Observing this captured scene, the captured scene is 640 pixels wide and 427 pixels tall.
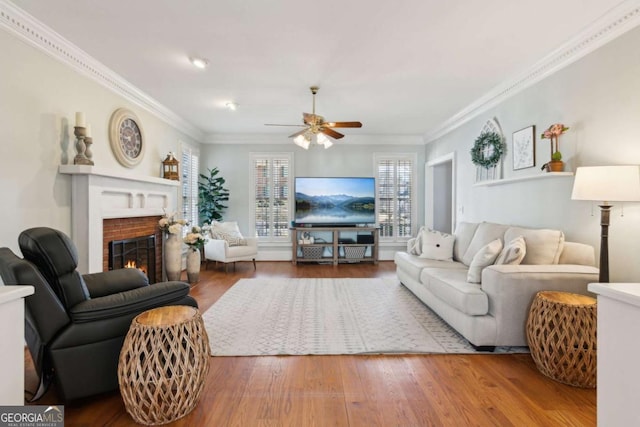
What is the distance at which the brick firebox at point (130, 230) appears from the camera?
3494 millimetres

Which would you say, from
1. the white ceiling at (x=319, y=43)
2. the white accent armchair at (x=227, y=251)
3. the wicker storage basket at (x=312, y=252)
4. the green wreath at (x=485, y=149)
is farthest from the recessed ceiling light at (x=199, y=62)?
the wicker storage basket at (x=312, y=252)

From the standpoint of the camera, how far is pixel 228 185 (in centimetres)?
684

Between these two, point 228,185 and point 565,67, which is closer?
point 565,67

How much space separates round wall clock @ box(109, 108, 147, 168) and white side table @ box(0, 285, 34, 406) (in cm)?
303

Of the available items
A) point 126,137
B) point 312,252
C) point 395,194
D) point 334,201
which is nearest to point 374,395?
point 126,137

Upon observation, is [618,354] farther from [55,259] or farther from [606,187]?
[55,259]

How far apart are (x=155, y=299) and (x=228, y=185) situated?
500 centimetres

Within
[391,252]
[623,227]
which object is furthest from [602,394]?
[391,252]

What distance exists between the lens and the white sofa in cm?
250

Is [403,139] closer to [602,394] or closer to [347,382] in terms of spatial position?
[347,382]

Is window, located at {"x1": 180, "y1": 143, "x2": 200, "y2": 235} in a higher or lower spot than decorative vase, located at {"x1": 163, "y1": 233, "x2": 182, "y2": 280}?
higher

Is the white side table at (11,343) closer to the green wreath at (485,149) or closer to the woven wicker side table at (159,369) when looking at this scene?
the woven wicker side table at (159,369)

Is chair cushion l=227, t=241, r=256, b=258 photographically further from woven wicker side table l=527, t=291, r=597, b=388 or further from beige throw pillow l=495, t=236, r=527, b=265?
woven wicker side table l=527, t=291, r=597, b=388

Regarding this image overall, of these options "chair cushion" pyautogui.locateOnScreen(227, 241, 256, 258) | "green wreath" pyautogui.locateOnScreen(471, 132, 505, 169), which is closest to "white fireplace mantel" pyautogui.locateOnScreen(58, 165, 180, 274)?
"chair cushion" pyautogui.locateOnScreen(227, 241, 256, 258)
